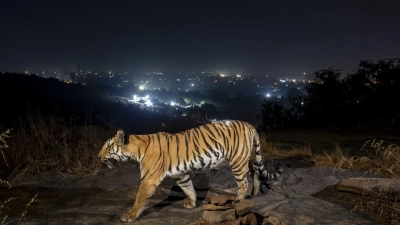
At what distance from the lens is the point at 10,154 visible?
7.67 metres

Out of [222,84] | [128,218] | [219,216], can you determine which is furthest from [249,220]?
[222,84]

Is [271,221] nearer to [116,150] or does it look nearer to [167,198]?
[167,198]

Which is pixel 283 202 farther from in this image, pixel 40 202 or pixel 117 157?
pixel 40 202

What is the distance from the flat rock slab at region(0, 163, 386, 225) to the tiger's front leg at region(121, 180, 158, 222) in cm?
11

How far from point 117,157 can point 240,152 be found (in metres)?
1.83

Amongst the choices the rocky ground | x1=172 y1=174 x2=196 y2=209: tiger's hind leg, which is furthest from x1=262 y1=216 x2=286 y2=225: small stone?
x1=172 y1=174 x2=196 y2=209: tiger's hind leg

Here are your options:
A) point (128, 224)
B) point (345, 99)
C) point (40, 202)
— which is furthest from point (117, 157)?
point (345, 99)

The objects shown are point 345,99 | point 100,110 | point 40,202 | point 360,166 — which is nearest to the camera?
point 40,202

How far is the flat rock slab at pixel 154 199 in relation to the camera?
4.46m

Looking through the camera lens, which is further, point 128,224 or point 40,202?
point 40,202

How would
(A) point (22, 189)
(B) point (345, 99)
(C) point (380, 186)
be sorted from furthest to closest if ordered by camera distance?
(B) point (345, 99), (A) point (22, 189), (C) point (380, 186)

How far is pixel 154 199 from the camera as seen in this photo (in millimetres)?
5461

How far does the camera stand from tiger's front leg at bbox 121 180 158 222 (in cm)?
446

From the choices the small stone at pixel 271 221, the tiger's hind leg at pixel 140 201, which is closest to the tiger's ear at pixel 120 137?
the tiger's hind leg at pixel 140 201
